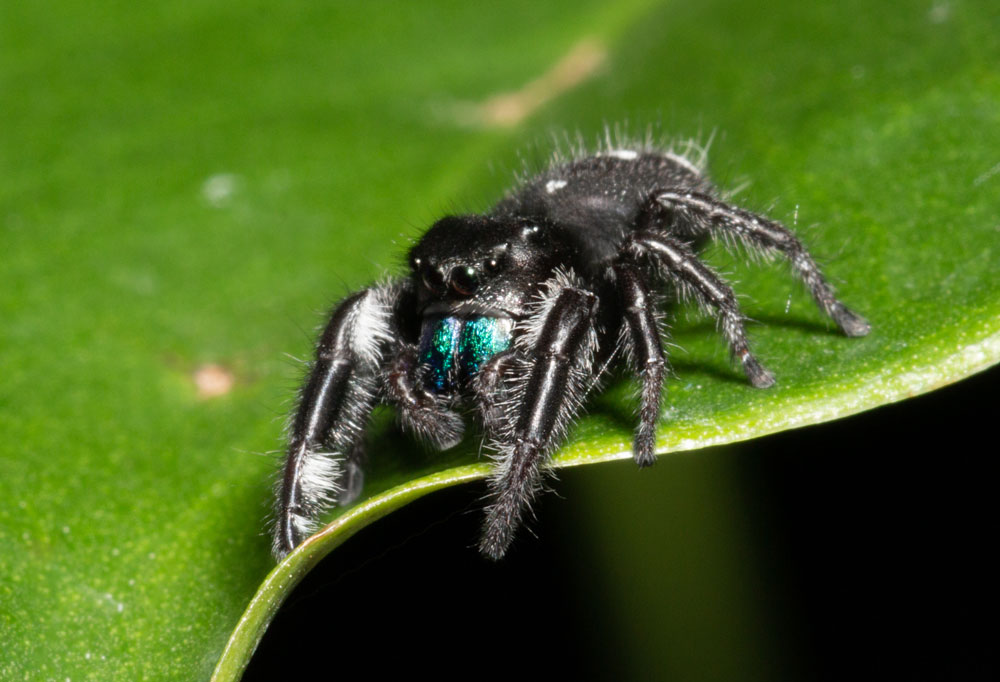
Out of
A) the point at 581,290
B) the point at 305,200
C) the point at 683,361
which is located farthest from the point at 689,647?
the point at 305,200

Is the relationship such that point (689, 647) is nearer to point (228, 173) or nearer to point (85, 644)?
point (85, 644)

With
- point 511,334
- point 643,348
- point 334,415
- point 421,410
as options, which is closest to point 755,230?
point 643,348

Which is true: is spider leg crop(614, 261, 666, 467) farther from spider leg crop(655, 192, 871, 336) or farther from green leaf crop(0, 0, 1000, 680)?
spider leg crop(655, 192, 871, 336)

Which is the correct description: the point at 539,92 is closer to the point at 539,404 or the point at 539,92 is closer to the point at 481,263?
the point at 481,263

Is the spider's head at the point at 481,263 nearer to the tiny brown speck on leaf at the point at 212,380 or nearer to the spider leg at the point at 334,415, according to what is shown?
the spider leg at the point at 334,415

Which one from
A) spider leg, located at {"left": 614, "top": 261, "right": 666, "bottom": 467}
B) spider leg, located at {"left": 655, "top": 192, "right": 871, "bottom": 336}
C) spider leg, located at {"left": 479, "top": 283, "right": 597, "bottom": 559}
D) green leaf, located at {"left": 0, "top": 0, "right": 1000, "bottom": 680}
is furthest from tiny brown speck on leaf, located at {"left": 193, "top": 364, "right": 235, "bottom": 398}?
spider leg, located at {"left": 655, "top": 192, "right": 871, "bottom": 336}

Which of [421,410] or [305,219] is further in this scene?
[305,219]
